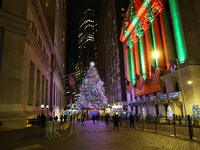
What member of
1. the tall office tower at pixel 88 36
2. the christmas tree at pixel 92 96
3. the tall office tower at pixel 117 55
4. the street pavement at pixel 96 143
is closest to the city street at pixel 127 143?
the street pavement at pixel 96 143

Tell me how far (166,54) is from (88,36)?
5270 inches

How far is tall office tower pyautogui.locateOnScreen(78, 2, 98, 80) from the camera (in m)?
157

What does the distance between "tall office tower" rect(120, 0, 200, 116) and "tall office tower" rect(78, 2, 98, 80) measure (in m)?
103

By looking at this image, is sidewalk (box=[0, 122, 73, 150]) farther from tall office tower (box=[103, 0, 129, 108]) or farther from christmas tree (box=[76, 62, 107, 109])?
tall office tower (box=[103, 0, 129, 108])

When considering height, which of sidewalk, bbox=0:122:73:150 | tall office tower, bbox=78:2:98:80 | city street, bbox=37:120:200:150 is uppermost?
tall office tower, bbox=78:2:98:80

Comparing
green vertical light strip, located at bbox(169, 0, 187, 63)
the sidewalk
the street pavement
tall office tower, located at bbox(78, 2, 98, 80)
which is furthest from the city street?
tall office tower, located at bbox(78, 2, 98, 80)

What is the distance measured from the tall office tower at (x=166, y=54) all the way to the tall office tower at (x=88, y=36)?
103 meters

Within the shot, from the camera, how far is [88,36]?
16200cm

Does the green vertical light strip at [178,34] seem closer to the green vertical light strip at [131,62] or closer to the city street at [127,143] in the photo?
the city street at [127,143]

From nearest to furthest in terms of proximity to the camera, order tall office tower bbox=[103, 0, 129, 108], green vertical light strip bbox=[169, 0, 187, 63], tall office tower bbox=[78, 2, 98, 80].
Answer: green vertical light strip bbox=[169, 0, 187, 63], tall office tower bbox=[103, 0, 129, 108], tall office tower bbox=[78, 2, 98, 80]

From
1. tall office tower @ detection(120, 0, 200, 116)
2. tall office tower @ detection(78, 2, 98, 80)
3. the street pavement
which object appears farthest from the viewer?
tall office tower @ detection(78, 2, 98, 80)

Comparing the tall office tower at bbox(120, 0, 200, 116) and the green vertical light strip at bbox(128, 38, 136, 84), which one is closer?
the tall office tower at bbox(120, 0, 200, 116)

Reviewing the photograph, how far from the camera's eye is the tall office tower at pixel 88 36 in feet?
516

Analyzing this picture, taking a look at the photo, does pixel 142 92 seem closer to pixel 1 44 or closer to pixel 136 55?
pixel 136 55
